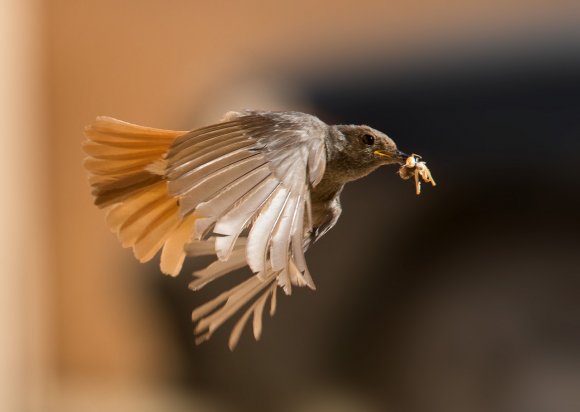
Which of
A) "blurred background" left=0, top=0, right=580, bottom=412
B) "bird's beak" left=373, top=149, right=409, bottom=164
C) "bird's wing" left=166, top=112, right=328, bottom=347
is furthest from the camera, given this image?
"blurred background" left=0, top=0, right=580, bottom=412

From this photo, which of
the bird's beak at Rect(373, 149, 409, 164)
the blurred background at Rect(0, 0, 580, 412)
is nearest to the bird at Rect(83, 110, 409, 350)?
the bird's beak at Rect(373, 149, 409, 164)

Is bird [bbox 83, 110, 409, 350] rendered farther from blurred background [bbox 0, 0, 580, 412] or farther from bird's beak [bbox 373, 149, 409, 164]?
blurred background [bbox 0, 0, 580, 412]

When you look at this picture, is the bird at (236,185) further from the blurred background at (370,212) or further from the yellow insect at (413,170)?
the blurred background at (370,212)

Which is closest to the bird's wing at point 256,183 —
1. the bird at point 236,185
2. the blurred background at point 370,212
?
the bird at point 236,185

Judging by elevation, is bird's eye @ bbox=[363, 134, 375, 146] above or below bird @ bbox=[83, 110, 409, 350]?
above

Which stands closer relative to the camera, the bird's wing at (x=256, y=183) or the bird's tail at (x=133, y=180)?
the bird's wing at (x=256, y=183)

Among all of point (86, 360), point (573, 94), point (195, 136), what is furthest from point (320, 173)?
point (86, 360)
